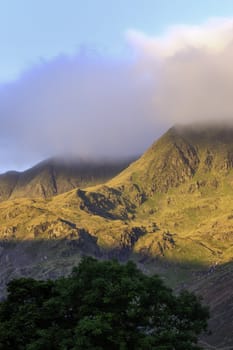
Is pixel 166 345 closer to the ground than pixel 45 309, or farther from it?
closer to the ground

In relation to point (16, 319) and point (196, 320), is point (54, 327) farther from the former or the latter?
point (196, 320)

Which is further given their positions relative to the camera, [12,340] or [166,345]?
[12,340]

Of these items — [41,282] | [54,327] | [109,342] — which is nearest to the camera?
[109,342]

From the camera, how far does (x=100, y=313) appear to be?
48.3 meters

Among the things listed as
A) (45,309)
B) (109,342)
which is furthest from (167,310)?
(45,309)

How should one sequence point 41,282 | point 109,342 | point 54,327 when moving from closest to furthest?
point 109,342 → point 54,327 → point 41,282

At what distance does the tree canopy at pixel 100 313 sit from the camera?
47312mm

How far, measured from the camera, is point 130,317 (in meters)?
49.1

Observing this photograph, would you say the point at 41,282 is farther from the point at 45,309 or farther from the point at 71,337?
the point at 71,337

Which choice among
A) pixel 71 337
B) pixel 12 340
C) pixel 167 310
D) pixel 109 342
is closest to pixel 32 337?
pixel 12 340

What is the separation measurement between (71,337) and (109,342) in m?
3.74

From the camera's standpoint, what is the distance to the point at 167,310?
2062 inches

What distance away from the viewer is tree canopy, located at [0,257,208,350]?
47.3 m

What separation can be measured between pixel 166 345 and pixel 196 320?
270 inches
